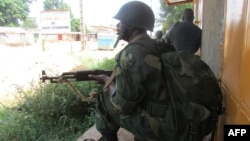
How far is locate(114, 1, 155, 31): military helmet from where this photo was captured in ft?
6.13

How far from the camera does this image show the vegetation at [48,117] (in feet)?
11.7

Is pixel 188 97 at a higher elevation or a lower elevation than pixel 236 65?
lower

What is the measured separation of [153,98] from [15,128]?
103 inches

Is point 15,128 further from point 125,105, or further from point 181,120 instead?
point 181,120

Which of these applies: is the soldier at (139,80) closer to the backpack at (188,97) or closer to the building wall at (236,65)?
the backpack at (188,97)

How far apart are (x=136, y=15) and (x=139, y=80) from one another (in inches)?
19.2

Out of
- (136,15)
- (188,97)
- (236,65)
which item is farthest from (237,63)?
(136,15)

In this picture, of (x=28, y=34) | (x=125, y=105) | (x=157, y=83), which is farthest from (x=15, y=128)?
(x=28, y=34)

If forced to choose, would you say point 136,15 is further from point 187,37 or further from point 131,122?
point 187,37

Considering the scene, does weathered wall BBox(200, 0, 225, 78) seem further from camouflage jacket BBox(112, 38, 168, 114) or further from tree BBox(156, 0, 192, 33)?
tree BBox(156, 0, 192, 33)

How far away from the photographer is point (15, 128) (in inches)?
144

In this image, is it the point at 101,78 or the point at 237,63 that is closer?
the point at 237,63

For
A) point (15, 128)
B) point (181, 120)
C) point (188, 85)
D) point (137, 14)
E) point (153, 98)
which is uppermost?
point (137, 14)

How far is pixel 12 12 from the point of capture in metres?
35.1
